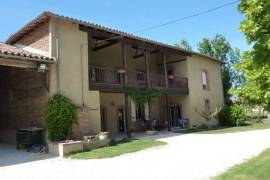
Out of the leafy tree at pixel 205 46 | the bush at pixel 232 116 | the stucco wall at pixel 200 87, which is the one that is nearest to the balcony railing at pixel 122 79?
the stucco wall at pixel 200 87

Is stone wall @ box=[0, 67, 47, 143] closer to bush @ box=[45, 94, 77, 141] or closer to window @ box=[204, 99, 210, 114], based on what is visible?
bush @ box=[45, 94, 77, 141]

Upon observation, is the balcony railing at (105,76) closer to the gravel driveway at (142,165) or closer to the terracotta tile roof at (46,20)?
the terracotta tile roof at (46,20)

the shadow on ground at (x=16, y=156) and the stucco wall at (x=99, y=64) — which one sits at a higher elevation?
the stucco wall at (x=99, y=64)

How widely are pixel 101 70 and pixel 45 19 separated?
167 inches

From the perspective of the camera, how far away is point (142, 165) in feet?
30.6

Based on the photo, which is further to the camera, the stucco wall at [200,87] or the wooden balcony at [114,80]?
→ the stucco wall at [200,87]

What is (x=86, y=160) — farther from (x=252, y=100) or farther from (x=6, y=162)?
(x=252, y=100)

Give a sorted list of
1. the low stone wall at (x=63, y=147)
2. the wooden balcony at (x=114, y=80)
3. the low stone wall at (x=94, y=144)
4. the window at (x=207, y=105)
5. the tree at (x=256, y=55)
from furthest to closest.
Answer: the window at (x=207, y=105), the wooden balcony at (x=114, y=80), the low stone wall at (x=94, y=144), the low stone wall at (x=63, y=147), the tree at (x=256, y=55)

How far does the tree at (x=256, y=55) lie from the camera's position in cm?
479

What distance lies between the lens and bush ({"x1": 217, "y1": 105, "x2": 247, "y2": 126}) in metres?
25.6

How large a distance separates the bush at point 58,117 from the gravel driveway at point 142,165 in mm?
1450

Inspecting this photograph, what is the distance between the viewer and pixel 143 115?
23375 mm

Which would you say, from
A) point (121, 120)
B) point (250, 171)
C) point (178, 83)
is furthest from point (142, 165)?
point (178, 83)

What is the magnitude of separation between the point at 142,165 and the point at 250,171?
315 centimetres
